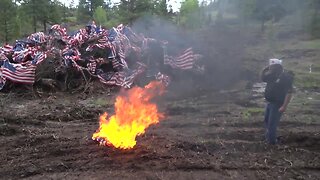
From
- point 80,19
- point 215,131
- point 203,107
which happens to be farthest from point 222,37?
point 80,19

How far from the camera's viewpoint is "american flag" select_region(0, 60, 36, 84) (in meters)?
14.0

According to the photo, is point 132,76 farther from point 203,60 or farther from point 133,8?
point 133,8

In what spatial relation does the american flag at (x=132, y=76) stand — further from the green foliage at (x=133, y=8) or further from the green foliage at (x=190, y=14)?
the green foliage at (x=190, y=14)

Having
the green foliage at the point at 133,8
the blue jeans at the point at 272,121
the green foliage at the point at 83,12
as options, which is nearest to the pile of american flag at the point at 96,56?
the blue jeans at the point at 272,121

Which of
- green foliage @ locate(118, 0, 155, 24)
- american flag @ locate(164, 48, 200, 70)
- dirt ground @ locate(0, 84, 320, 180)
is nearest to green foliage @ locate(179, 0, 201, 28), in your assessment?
green foliage @ locate(118, 0, 155, 24)

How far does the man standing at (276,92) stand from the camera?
Result: 7684 millimetres


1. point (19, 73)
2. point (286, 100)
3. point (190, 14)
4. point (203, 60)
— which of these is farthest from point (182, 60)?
point (190, 14)

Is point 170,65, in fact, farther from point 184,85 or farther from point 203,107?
point 203,107

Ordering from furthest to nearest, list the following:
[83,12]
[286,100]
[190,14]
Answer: [83,12] → [190,14] → [286,100]

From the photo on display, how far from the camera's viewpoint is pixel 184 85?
16.3 meters

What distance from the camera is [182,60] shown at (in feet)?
56.0

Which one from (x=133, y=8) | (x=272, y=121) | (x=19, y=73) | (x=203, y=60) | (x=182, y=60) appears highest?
(x=133, y=8)

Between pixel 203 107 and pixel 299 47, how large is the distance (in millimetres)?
18907

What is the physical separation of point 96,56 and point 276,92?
1007 centimetres
